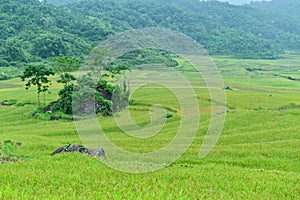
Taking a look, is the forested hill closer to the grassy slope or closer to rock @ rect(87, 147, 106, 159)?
the grassy slope

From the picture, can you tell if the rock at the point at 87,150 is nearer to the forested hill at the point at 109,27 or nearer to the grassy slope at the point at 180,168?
the grassy slope at the point at 180,168

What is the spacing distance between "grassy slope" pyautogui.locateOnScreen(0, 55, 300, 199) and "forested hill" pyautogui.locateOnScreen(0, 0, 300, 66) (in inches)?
1773

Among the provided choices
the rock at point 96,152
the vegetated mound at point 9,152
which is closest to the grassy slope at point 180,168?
the vegetated mound at point 9,152

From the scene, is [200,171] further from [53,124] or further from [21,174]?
[53,124]

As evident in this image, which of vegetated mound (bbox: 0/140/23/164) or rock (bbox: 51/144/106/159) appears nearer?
rock (bbox: 51/144/106/159)

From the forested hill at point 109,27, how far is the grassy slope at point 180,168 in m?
45.0

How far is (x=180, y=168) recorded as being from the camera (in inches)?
413

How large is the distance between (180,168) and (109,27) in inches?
3518

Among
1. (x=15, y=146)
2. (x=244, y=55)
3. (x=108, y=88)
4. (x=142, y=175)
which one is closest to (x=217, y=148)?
(x=142, y=175)

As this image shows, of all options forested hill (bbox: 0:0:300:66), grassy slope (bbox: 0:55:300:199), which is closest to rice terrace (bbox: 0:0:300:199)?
grassy slope (bbox: 0:55:300:199)

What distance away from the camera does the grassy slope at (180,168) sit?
765cm

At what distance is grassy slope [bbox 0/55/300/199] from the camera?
765 cm

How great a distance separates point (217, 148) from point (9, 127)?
44.8 ft

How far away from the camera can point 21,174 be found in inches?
350
